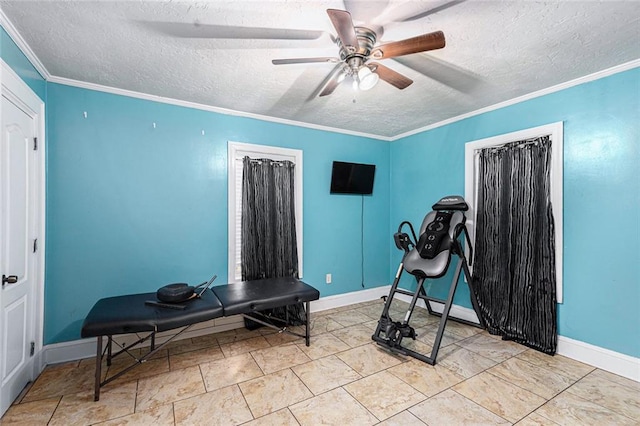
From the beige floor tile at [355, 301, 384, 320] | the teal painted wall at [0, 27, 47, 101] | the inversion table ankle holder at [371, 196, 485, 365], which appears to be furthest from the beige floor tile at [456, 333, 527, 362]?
the teal painted wall at [0, 27, 47, 101]

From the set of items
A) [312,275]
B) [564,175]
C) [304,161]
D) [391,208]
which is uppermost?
[304,161]

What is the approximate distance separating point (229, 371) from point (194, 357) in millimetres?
488

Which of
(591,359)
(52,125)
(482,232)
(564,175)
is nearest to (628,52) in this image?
(564,175)

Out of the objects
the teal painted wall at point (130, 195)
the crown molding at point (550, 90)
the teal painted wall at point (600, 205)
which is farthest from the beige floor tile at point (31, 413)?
the crown molding at point (550, 90)

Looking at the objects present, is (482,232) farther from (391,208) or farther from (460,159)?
(391,208)

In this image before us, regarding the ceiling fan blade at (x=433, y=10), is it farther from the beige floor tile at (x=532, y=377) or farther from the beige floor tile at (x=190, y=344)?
the beige floor tile at (x=190, y=344)

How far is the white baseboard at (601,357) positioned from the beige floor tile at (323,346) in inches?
83.0

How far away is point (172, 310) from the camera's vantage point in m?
2.38

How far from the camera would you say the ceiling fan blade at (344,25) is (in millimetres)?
1407

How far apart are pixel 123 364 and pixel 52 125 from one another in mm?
2295

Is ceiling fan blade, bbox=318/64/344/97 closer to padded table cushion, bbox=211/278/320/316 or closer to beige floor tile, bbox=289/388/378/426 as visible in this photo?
padded table cushion, bbox=211/278/320/316

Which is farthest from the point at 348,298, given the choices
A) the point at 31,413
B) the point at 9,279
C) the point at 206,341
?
the point at 9,279

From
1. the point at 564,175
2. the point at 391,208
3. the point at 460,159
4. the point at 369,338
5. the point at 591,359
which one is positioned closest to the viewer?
the point at 591,359

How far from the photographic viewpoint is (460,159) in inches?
146
